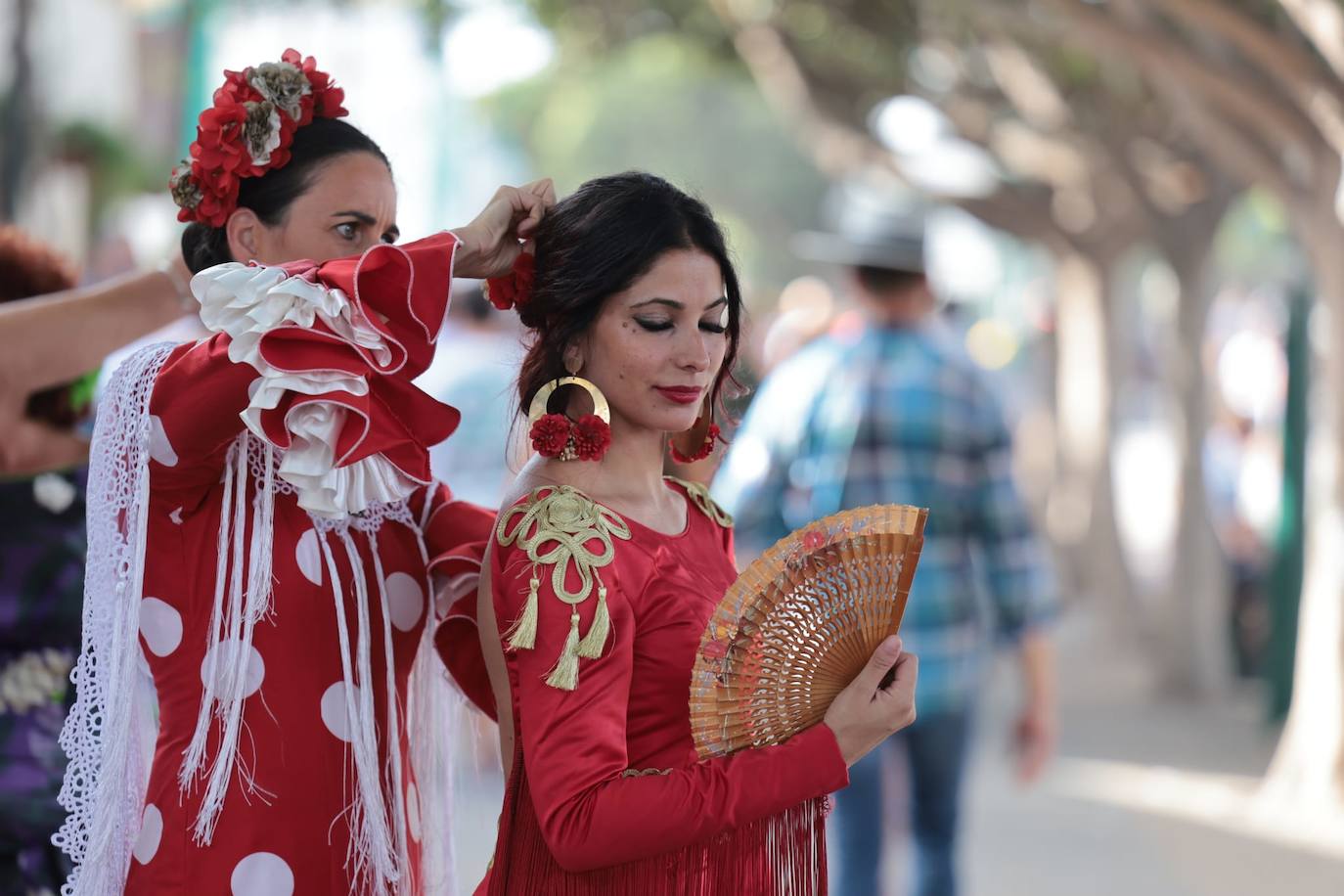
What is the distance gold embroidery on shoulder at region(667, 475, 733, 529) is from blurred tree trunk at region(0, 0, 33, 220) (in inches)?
371

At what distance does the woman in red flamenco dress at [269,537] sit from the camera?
7.13 feet

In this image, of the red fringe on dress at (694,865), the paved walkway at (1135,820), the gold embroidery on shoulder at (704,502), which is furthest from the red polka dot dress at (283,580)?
the paved walkway at (1135,820)

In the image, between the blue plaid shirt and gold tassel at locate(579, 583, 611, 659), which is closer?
gold tassel at locate(579, 583, 611, 659)

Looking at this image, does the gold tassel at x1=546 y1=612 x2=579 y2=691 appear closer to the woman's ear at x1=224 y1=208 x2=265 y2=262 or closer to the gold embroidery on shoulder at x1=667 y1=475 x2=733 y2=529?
the gold embroidery on shoulder at x1=667 y1=475 x2=733 y2=529

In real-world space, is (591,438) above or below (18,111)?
below

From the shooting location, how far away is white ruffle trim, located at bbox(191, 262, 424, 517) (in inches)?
84.0

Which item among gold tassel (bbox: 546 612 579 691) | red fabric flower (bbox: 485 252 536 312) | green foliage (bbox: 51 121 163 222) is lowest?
gold tassel (bbox: 546 612 579 691)

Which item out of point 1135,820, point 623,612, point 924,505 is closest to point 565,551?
point 623,612

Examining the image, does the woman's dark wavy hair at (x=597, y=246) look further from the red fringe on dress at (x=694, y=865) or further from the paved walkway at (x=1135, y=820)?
the paved walkway at (x=1135, y=820)

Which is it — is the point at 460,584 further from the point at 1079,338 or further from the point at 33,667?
the point at 1079,338

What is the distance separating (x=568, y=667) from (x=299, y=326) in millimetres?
546

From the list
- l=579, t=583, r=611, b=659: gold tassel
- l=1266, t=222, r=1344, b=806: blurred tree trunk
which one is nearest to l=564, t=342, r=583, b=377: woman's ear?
l=579, t=583, r=611, b=659: gold tassel

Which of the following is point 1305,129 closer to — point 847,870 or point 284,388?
point 847,870

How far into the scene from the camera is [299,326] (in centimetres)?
213
